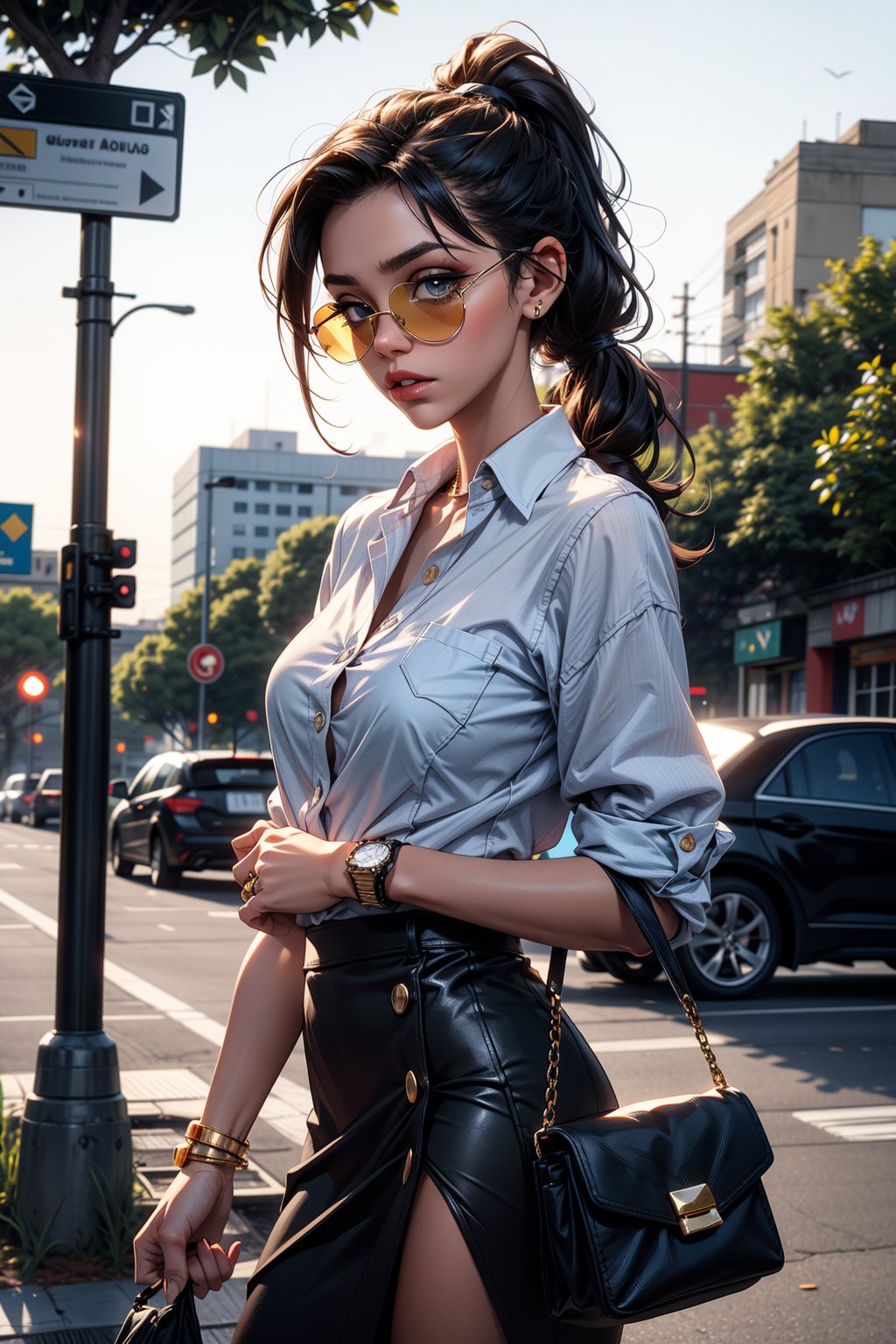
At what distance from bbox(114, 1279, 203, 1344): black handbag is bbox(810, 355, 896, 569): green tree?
1177 centimetres

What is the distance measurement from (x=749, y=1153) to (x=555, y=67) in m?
1.23

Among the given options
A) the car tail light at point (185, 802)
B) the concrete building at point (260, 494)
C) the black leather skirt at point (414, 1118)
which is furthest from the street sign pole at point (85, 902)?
the concrete building at point (260, 494)

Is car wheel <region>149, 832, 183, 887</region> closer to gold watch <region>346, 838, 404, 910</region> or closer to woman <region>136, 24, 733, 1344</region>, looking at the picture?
woman <region>136, 24, 733, 1344</region>

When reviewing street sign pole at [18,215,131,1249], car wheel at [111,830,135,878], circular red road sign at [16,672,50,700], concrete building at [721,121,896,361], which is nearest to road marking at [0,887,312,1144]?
street sign pole at [18,215,131,1249]

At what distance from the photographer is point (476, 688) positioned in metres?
1.63

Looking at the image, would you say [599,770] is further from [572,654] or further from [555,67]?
[555,67]

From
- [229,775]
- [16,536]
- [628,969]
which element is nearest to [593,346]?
[628,969]

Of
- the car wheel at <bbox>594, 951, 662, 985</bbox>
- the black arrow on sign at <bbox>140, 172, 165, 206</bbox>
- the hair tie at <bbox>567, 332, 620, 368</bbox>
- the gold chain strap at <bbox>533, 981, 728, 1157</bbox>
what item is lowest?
the car wheel at <bbox>594, 951, 662, 985</bbox>

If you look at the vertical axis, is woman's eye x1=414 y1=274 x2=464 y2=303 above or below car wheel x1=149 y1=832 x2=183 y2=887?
above

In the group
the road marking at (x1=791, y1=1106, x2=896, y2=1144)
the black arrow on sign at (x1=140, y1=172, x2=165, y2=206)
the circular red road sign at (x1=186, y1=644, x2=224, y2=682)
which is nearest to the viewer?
the black arrow on sign at (x1=140, y1=172, x2=165, y2=206)

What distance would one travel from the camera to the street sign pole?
4.49 metres

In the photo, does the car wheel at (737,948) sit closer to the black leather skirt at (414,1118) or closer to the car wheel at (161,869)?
the black leather skirt at (414,1118)

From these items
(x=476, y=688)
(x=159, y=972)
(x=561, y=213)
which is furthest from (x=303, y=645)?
(x=159, y=972)

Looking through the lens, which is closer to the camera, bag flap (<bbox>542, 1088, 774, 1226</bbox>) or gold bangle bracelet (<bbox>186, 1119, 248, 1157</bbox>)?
bag flap (<bbox>542, 1088, 774, 1226</bbox>)
